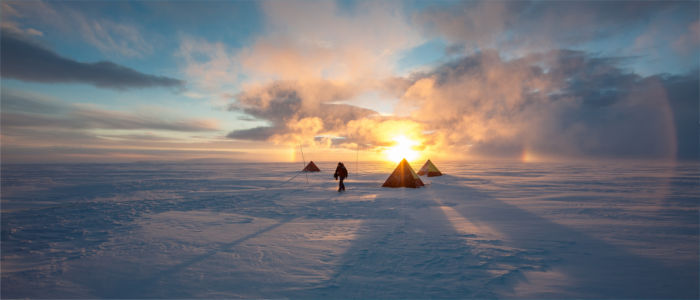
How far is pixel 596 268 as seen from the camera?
545 centimetres

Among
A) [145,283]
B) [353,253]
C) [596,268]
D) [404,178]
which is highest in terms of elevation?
[404,178]

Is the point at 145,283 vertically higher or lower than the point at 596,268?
lower

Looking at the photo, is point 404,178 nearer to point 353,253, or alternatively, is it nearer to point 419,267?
point 353,253

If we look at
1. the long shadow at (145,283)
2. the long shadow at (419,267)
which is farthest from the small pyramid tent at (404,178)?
the long shadow at (145,283)

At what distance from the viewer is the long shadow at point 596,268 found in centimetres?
454

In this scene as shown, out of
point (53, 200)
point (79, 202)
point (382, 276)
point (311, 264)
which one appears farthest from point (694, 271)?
point (53, 200)

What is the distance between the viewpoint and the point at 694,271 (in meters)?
5.27

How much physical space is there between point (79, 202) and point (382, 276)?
676 inches

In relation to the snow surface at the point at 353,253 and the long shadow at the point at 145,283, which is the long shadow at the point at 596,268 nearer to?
the snow surface at the point at 353,253

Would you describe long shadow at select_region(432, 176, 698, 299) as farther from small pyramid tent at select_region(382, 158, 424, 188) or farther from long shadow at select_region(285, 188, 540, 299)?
small pyramid tent at select_region(382, 158, 424, 188)

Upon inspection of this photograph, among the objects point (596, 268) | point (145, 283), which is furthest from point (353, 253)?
point (596, 268)

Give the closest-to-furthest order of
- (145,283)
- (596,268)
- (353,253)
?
(145,283)
(596,268)
(353,253)

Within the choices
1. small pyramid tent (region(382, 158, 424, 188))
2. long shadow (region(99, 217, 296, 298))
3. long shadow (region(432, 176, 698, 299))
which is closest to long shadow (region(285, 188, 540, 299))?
long shadow (region(432, 176, 698, 299))

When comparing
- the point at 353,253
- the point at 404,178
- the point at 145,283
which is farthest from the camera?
the point at 404,178
